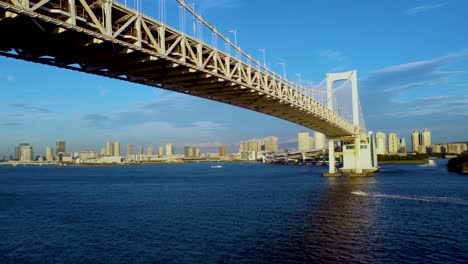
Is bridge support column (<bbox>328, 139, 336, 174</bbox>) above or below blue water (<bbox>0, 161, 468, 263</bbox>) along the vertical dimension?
above

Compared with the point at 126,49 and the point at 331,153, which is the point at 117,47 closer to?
the point at 126,49

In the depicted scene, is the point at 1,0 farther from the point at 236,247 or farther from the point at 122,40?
the point at 236,247

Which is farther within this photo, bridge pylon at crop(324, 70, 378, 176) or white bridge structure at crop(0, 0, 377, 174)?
bridge pylon at crop(324, 70, 378, 176)

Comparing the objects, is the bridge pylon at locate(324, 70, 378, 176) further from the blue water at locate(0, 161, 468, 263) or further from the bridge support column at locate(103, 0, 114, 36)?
the bridge support column at locate(103, 0, 114, 36)

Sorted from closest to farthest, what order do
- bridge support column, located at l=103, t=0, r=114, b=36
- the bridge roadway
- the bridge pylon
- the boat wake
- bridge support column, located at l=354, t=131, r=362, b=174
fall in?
the bridge roadway
bridge support column, located at l=103, t=0, r=114, b=36
the boat wake
bridge support column, located at l=354, t=131, r=362, b=174
the bridge pylon

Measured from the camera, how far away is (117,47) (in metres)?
16.2

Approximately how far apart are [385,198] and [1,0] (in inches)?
1346

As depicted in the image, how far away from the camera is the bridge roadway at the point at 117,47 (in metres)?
13.3

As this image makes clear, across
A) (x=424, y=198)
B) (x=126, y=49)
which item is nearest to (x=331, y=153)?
(x=424, y=198)

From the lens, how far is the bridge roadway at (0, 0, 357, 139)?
523 inches

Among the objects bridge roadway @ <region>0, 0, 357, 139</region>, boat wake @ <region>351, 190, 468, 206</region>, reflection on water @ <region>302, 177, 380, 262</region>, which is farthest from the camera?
boat wake @ <region>351, 190, 468, 206</region>

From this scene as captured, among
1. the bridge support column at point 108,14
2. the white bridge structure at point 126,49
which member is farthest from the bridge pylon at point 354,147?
the bridge support column at point 108,14

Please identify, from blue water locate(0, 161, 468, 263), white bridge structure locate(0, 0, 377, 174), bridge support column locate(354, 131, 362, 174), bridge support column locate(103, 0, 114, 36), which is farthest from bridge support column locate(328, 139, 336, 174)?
bridge support column locate(103, 0, 114, 36)

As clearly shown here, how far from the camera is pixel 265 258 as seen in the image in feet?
58.7
